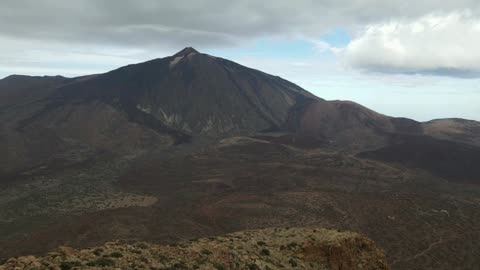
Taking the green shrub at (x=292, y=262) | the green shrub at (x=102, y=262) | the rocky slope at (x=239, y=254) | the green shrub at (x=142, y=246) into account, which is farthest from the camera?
the green shrub at (x=292, y=262)

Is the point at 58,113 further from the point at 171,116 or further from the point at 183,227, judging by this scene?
the point at 183,227

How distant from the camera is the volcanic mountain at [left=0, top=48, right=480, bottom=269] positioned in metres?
42.2

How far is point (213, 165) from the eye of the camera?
7662 cm

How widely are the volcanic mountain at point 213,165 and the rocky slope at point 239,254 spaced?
14253 mm

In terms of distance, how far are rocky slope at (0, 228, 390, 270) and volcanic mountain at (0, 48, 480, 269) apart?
46.8ft


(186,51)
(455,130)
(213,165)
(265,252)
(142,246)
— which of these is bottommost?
(213,165)

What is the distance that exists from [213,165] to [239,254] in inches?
2248

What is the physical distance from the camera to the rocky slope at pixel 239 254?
1577 centimetres

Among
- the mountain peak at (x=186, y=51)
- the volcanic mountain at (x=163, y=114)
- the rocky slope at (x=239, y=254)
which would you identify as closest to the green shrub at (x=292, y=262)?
the rocky slope at (x=239, y=254)

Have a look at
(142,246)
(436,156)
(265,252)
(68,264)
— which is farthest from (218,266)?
(436,156)

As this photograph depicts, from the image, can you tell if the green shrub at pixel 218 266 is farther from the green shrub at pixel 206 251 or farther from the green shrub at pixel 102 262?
the green shrub at pixel 102 262

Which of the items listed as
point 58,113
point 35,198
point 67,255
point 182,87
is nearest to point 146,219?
point 35,198

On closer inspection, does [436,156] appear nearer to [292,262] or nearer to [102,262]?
[292,262]

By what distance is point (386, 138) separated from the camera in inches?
4321
